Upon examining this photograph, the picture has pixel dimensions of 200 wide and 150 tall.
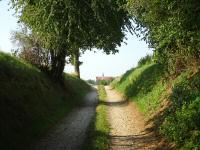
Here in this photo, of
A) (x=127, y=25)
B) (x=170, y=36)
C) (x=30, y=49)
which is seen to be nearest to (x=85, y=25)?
(x=127, y=25)

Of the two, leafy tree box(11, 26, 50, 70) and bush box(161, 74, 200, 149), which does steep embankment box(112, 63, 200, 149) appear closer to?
bush box(161, 74, 200, 149)

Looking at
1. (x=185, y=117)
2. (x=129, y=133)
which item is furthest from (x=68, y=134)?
(x=185, y=117)

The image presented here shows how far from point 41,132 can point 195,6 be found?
29.2ft

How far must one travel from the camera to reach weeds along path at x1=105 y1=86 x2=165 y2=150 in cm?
1695

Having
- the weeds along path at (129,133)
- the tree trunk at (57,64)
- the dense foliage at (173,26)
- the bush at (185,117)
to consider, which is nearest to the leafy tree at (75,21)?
the tree trunk at (57,64)

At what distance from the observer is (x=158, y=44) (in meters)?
19.4

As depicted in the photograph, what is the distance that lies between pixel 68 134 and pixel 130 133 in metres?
2.82

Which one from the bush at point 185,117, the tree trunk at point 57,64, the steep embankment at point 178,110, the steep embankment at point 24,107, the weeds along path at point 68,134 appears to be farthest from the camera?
the tree trunk at point 57,64

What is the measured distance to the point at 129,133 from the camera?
20047 millimetres

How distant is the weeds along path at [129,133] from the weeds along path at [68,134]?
1.36 metres

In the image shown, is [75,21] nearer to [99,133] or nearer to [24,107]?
[24,107]

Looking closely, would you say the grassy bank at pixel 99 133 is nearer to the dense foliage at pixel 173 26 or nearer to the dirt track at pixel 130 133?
the dirt track at pixel 130 133

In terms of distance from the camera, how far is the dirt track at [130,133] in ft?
55.4

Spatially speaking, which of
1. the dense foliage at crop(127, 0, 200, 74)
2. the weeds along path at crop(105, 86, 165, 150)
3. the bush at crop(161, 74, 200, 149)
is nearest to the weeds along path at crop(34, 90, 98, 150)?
the weeds along path at crop(105, 86, 165, 150)
